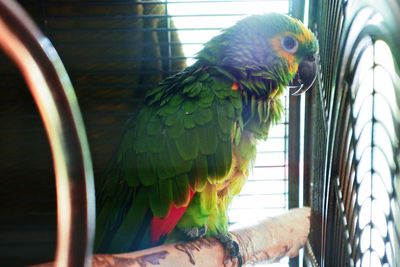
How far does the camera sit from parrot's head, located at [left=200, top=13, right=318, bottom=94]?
28.1 inches

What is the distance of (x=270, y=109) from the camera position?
735 mm

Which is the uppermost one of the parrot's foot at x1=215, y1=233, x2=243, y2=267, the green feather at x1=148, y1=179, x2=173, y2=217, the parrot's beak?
the parrot's beak

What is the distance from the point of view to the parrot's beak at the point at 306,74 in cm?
72

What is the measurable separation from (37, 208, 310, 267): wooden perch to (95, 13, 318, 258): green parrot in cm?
2

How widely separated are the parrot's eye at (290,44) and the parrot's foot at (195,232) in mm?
277

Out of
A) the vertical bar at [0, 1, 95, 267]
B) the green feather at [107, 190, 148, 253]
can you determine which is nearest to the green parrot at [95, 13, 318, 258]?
the green feather at [107, 190, 148, 253]

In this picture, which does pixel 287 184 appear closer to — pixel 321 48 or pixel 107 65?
pixel 321 48

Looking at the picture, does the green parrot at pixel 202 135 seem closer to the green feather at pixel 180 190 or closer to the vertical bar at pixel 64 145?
the green feather at pixel 180 190

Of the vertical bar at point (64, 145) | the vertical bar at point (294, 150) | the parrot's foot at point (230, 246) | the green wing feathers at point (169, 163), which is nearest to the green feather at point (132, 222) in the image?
the green wing feathers at point (169, 163)

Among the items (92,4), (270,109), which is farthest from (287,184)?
(92,4)

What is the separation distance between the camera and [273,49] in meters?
0.72

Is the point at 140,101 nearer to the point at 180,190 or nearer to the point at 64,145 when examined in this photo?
the point at 180,190

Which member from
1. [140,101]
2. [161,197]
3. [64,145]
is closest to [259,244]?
[161,197]

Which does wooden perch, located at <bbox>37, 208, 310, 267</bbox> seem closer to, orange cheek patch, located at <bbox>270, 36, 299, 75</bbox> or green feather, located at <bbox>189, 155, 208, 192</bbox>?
green feather, located at <bbox>189, 155, 208, 192</bbox>
